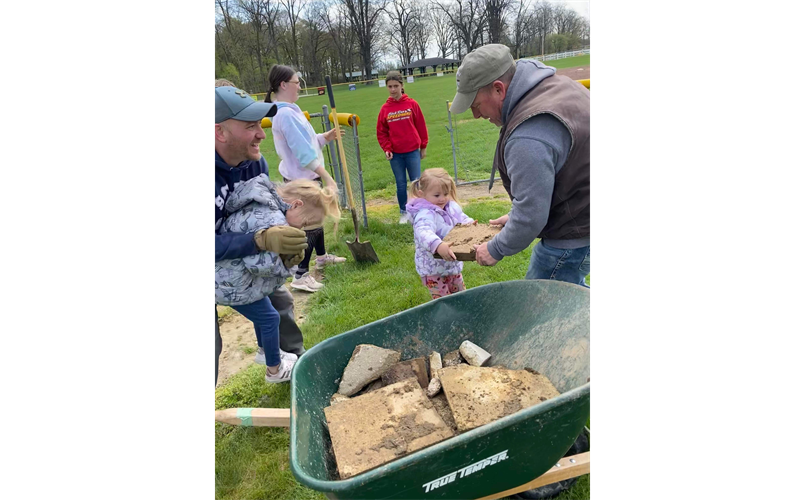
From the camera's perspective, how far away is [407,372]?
210cm

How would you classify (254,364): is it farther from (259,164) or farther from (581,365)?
(581,365)

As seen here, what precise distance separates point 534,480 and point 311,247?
11.0 ft

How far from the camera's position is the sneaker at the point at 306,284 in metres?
4.49

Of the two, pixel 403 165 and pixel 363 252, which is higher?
pixel 403 165

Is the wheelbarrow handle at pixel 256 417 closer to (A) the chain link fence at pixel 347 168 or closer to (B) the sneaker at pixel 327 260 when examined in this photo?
(B) the sneaker at pixel 327 260

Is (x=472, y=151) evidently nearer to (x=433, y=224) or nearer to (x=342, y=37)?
(x=433, y=224)

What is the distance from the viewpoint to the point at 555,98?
1907 millimetres

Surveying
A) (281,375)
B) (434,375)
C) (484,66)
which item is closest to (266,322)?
(281,375)

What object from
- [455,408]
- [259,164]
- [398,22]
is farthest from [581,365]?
[398,22]

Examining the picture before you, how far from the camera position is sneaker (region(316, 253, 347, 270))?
4.91 metres

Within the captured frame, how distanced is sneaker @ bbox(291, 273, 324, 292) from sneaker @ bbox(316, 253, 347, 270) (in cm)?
32

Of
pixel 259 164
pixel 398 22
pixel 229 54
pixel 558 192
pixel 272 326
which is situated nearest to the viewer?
pixel 558 192

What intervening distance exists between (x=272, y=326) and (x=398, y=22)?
38.7 m

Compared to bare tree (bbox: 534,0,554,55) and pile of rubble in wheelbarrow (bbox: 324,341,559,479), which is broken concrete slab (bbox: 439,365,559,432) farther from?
bare tree (bbox: 534,0,554,55)
